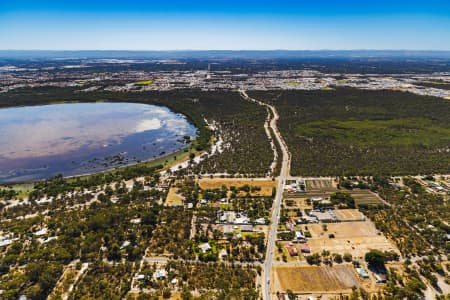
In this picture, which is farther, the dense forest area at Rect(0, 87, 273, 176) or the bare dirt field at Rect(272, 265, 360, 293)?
the dense forest area at Rect(0, 87, 273, 176)

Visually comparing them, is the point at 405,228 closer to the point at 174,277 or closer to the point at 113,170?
the point at 174,277

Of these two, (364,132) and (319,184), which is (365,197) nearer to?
(319,184)

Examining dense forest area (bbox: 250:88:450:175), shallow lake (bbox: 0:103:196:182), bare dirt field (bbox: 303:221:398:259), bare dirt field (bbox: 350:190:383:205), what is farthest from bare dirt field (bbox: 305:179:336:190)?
shallow lake (bbox: 0:103:196:182)

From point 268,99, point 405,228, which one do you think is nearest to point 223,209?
point 405,228

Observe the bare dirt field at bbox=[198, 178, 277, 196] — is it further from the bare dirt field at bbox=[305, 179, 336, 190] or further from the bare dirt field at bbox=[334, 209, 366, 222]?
the bare dirt field at bbox=[334, 209, 366, 222]

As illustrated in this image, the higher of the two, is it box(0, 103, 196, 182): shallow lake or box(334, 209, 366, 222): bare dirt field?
box(0, 103, 196, 182): shallow lake

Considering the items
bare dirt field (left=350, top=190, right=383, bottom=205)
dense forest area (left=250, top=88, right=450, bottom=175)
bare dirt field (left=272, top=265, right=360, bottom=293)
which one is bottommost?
bare dirt field (left=272, top=265, right=360, bottom=293)
